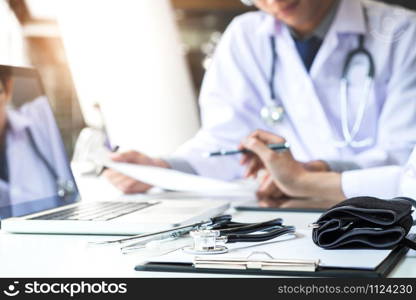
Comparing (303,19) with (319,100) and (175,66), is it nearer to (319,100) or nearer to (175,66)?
(319,100)

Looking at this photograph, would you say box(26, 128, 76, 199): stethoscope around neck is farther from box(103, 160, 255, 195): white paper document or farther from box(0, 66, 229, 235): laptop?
box(103, 160, 255, 195): white paper document

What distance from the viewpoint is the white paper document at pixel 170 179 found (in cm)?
130

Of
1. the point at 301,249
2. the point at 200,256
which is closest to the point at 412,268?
the point at 301,249

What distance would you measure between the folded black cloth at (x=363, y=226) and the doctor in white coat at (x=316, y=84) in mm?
896

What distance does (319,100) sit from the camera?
5.95 feet

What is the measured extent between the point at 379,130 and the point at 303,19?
40 centimetres

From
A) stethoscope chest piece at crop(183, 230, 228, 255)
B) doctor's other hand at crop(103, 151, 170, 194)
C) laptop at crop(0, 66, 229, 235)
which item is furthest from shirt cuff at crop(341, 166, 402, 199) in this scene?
stethoscope chest piece at crop(183, 230, 228, 255)

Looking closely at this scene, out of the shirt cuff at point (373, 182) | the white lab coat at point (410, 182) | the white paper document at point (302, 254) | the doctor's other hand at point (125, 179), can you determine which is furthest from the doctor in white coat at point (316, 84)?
the white paper document at point (302, 254)

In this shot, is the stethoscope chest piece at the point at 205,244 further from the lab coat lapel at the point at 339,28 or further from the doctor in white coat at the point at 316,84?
the lab coat lapel at the point at 339,28

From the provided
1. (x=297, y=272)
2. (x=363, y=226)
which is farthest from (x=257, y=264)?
(x=363, y=226)

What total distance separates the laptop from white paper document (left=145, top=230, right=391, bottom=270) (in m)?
0.16

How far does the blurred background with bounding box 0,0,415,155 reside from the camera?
6.77 feet

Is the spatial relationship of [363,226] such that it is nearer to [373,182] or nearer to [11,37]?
[373,182]

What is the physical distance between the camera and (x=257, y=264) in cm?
66
